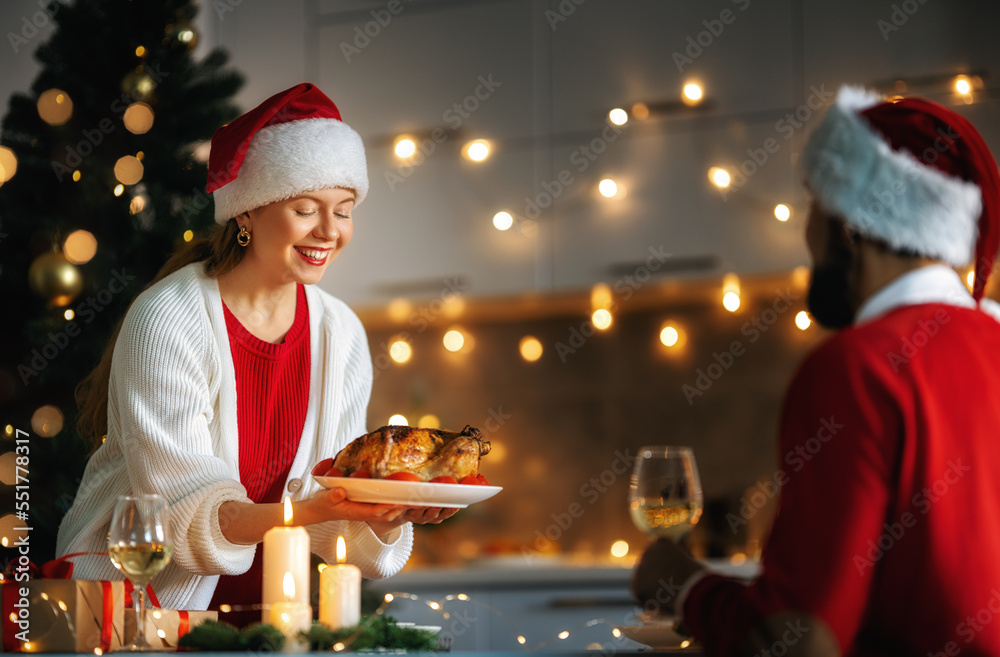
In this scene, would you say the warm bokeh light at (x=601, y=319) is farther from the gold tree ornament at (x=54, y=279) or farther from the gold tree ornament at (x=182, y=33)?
the gold tree ornament at (x=54, y=279)

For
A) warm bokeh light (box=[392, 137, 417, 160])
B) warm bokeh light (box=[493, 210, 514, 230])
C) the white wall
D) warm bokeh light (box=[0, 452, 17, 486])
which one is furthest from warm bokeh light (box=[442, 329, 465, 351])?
warm bokeh light (box=[0, 452, 17, 486])

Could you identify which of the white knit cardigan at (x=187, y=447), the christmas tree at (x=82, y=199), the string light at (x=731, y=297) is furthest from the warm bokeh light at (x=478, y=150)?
the white knit cardigan at (x=187, y=447)

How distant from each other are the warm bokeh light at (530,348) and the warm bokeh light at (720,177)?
944 mm

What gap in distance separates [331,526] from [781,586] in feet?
3.25

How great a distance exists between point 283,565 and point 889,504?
0.65 meters

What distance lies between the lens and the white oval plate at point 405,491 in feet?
4.54

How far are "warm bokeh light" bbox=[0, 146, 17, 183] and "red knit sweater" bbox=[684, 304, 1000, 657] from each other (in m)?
2.00

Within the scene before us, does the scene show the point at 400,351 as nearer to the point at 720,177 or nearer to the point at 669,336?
the point at 669,336

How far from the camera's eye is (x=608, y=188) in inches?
131

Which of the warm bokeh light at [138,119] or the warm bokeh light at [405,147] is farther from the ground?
the warm bokeh light at [405,147]

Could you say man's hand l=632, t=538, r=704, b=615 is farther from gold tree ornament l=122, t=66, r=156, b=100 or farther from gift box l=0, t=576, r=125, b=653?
gold tree ornament l=122, t=66, r=156, b=100

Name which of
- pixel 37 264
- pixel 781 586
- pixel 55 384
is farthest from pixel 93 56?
pixel 781 586

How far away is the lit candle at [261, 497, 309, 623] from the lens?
45.6 inches

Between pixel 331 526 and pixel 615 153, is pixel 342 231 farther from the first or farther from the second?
pixel 615 153
